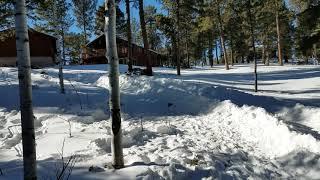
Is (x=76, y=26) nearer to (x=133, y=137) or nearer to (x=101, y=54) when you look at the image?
(x=101, y=54)

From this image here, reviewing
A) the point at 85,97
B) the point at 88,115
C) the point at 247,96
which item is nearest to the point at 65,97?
the point at 85,97

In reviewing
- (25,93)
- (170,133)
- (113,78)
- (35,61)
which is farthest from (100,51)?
(25,93)

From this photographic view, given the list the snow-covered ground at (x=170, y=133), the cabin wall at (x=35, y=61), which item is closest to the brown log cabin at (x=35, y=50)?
the cabin wall at (x=35, y=61)

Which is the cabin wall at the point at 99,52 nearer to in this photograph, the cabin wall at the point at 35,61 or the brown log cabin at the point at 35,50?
the brown log cabin at the point at 35,50

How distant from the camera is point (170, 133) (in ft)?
40.1

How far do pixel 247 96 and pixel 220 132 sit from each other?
633 centimetres

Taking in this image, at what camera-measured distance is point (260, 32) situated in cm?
5825

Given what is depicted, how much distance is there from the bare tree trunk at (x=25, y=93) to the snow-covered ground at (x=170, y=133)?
1757 millimetres

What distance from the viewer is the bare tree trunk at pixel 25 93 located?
5.55 m

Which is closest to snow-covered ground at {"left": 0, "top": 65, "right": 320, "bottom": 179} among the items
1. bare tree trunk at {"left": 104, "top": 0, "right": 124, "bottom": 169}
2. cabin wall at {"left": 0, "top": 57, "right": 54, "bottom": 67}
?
bare tree trunk at {"left": 104, "top": 0, "right": 124, "bottom": 169}

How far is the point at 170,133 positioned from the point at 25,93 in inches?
278

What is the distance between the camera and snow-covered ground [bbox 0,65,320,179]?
325 inches

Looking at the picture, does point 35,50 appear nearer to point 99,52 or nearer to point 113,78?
point 99,52

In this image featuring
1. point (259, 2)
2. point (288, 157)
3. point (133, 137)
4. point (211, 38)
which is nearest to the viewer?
point (288, 157)
